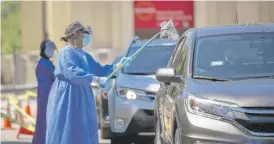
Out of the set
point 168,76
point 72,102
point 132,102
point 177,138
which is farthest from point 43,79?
point 177,138

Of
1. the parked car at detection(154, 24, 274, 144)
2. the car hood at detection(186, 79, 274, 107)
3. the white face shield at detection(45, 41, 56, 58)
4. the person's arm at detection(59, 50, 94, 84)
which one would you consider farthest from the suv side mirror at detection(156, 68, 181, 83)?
the white face shield at detection(45, 41, 56, 58)

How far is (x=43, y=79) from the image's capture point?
1120 centimetres

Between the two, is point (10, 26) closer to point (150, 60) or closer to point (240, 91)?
point (150, 60)

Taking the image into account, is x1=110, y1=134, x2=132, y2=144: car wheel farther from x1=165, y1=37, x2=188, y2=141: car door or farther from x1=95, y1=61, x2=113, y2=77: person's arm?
x1=165, y1=37, x2=188, y2=141: car door

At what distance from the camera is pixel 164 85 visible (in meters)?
8.77

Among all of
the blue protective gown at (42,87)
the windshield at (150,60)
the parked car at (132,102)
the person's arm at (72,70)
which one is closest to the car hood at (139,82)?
the parked car at (132,102)

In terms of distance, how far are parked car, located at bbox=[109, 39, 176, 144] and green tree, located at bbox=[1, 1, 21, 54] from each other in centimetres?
6903

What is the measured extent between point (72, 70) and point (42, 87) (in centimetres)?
312

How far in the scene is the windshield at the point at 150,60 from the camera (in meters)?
12.1

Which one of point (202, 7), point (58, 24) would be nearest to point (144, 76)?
point (202, 7)

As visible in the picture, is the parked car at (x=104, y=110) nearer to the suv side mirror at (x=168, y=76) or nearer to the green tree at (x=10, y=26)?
the suv side mirror at (x=168, y=76)

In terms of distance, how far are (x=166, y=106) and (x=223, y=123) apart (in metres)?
1.69

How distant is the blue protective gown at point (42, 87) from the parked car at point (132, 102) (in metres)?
1.01

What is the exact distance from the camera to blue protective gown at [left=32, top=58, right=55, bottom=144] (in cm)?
1112
